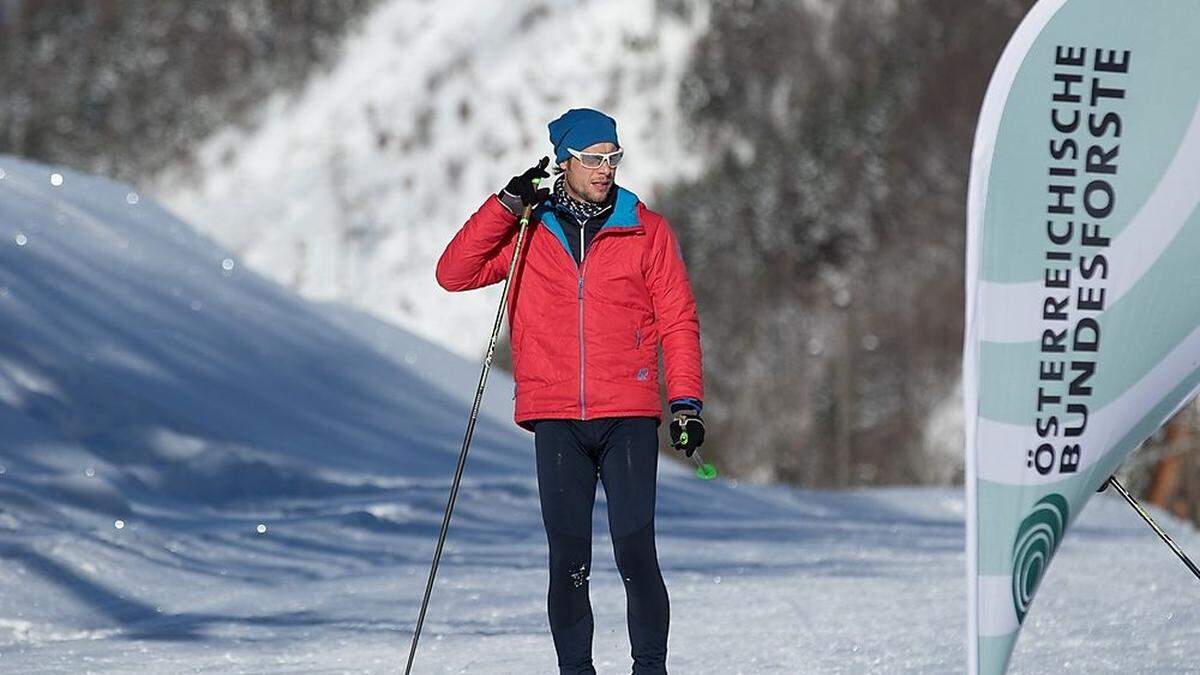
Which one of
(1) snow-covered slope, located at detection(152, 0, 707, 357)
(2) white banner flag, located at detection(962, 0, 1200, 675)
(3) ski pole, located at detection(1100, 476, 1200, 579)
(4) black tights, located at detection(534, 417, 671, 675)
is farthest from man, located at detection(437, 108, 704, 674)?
(1) snow-covered slope, located at detection(152, 0, 707, 357)

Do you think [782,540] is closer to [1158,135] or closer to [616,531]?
[616,531]

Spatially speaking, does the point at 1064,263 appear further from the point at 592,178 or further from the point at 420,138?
the point at 420,138

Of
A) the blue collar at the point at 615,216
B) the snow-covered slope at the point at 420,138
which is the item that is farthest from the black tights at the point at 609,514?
the snow-covered slope at the point at 420,138

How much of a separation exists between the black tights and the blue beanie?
2.40 ft

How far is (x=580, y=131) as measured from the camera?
5352mm

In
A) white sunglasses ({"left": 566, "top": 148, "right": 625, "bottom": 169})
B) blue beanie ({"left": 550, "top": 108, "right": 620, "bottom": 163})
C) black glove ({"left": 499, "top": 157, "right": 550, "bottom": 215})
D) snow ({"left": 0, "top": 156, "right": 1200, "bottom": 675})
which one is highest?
blue beanie ({"left": 550, "top": 108, "right": 620, "bottom": 163})

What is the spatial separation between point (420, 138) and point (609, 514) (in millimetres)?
73957

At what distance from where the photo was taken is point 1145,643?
729 cm

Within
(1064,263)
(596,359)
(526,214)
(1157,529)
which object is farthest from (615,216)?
(1157,529)

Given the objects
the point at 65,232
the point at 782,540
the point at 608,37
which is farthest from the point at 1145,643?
the point at 608,37

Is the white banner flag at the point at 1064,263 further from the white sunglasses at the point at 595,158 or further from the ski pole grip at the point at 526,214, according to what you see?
the ski pole grip at the point at 526,214

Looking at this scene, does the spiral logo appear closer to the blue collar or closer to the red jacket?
the red jacket

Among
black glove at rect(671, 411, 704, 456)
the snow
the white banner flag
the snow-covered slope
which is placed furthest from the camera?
the snow-covered slope

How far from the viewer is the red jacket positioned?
5.35m
